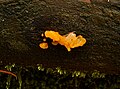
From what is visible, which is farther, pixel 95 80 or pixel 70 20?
pixel 95 80

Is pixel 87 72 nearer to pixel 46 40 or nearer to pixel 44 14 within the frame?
pixel 46 40

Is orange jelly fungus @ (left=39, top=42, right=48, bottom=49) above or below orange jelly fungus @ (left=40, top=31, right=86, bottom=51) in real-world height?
below

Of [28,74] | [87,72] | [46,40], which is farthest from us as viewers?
[28,74]

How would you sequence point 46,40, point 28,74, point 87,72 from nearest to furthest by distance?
1. point 46,40
2. point 87,72
3. point 28,74

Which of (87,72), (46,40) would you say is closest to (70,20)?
(46,40)

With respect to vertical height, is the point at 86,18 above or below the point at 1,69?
above

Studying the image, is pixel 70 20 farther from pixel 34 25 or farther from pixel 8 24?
pixel 8 24

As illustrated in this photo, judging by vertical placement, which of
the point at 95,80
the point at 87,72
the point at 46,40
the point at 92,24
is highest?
the point at 92,24

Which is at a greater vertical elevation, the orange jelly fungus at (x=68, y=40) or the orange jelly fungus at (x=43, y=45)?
the orange jelly fungus at (x=68, y=40)
